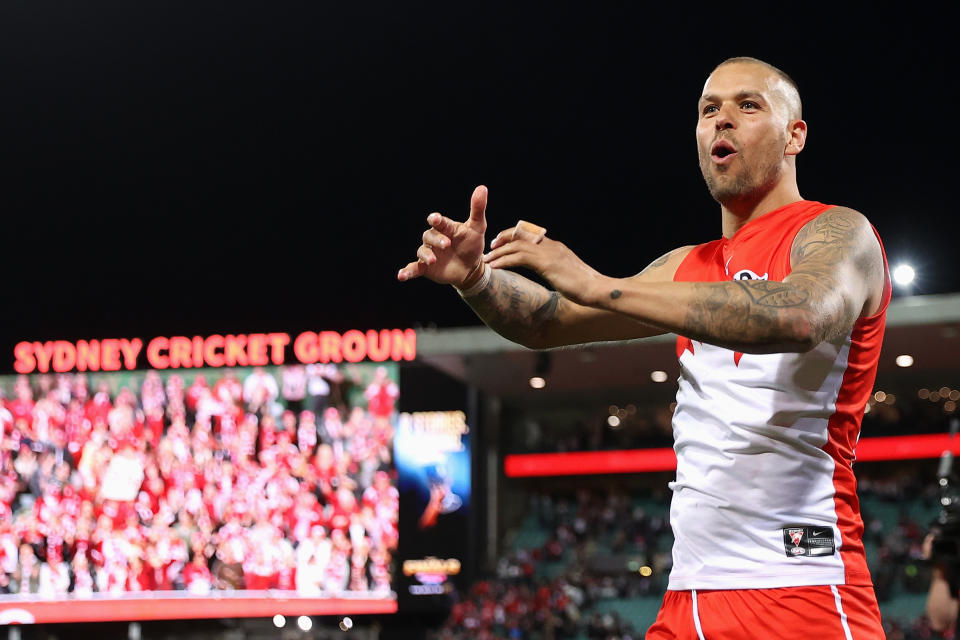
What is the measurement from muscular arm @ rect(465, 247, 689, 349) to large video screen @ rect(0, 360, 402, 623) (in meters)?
19.9

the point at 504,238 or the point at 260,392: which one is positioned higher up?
the point at 260,392

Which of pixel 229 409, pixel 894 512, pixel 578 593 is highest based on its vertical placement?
pixel 229 409

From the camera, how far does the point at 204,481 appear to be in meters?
23.5

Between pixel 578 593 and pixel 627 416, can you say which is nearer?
pixel 578 593

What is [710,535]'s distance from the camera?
285 cm

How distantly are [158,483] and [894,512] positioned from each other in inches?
619

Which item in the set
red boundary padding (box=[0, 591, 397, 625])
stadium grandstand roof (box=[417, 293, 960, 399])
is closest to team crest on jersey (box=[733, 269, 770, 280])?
stadium grandstand roof (box=[417, 293, 960, 399])

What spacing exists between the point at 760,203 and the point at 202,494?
71.3ft

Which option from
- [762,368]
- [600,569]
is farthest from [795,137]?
[600,569]

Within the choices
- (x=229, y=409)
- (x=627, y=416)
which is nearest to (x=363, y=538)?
(x=229, y=409)

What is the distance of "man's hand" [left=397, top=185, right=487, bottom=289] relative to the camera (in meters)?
3.15

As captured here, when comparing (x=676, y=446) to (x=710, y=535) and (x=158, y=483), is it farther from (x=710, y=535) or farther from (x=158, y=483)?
(x=158, y=483)

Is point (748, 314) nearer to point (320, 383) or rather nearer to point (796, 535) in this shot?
point (796, 535)

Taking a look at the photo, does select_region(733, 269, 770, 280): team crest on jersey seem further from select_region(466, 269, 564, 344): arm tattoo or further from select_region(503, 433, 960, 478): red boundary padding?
select_region(503, 433, 960, 478): red boundary padding
